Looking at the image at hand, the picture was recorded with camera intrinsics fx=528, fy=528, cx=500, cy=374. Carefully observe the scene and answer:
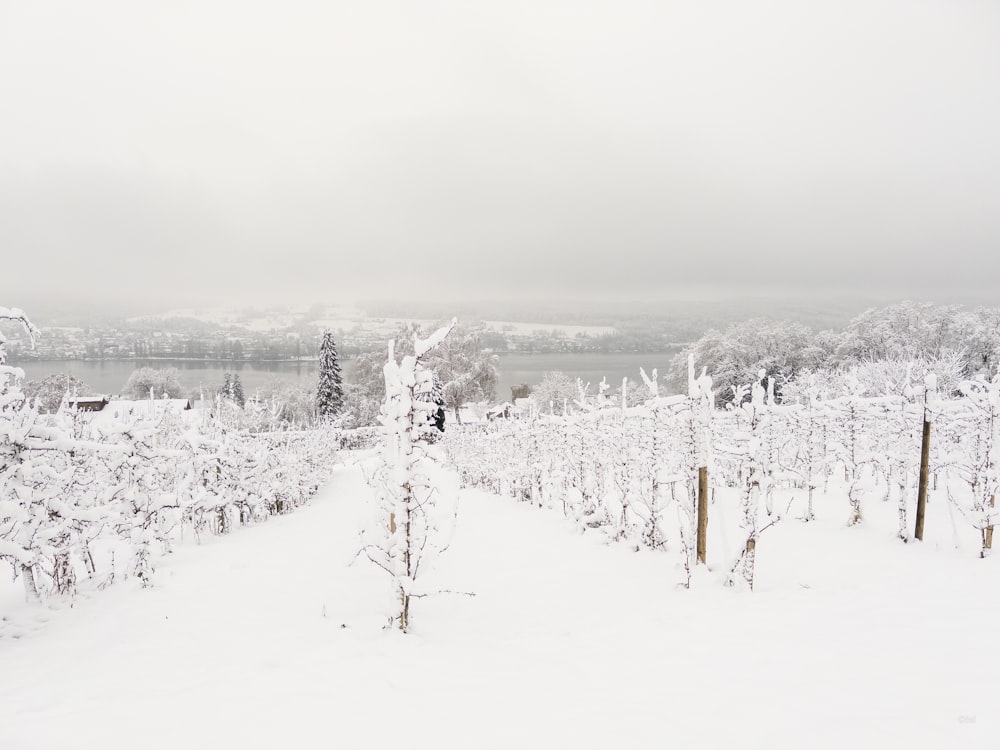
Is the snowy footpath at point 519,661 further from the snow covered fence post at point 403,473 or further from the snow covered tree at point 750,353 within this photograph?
the snow covered tree at point 750,353

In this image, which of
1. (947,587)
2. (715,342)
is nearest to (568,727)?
(947,587)

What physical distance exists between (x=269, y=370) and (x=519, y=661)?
11480 centimetres

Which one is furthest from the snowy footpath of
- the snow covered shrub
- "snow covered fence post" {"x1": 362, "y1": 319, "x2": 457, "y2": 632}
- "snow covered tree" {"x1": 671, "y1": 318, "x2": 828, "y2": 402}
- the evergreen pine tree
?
"snow covered tree" {"x1": 671, "y1": 318, "x2": 828, "y2": 402}

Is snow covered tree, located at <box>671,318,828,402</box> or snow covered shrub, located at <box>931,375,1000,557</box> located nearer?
snow covered shrub, located at <box>931,375,1000,557</box>

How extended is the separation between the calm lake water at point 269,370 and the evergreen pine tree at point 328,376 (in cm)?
→ 2610

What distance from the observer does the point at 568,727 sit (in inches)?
126

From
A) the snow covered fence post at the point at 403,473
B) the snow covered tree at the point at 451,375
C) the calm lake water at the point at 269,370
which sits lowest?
the calm lake water at the point at 269,370

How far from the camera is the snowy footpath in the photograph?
123 inches

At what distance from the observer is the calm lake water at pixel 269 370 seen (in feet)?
262

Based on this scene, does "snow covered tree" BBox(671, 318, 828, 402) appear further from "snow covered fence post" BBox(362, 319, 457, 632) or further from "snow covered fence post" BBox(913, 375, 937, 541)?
"snow covered fence post" BBox(362, 319, 457, 632)

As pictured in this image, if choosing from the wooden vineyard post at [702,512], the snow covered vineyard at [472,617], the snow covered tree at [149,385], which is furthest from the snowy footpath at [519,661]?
the snow covered tree at [149,385]

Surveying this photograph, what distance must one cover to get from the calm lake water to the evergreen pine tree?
1028 inches

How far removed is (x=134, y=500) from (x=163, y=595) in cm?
117

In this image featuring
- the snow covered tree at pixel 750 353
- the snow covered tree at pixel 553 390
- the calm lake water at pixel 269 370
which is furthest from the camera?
the calm lake water at pixel 269 370
